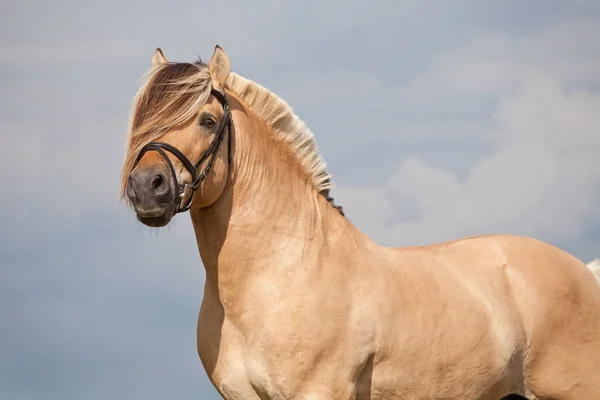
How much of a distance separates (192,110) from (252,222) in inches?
36.2

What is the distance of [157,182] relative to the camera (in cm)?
619

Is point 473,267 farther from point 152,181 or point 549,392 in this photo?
point 152,181

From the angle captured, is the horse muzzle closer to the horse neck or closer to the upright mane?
the upright mane

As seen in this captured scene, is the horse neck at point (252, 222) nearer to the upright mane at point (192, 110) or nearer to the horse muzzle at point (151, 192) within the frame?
the upright mane at point (192, 110)

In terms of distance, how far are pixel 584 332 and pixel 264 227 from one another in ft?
9.89

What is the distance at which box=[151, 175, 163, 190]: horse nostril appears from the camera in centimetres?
616

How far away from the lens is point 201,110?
6512 mm

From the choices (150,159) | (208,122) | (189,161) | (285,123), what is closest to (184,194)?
(189,161)

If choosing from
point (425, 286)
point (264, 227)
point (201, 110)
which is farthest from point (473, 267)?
point (201, 110)

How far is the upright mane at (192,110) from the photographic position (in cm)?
643

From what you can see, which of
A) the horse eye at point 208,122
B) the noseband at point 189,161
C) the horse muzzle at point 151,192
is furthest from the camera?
the horse eye at point 208,122

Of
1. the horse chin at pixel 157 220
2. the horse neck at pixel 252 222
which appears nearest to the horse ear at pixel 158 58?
the horse neck at pixel 252 222

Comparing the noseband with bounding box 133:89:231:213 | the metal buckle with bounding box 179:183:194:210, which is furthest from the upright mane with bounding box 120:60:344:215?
the metal buckle with bounding box 179:183:194:210

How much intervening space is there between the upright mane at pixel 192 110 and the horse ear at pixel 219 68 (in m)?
0.05
